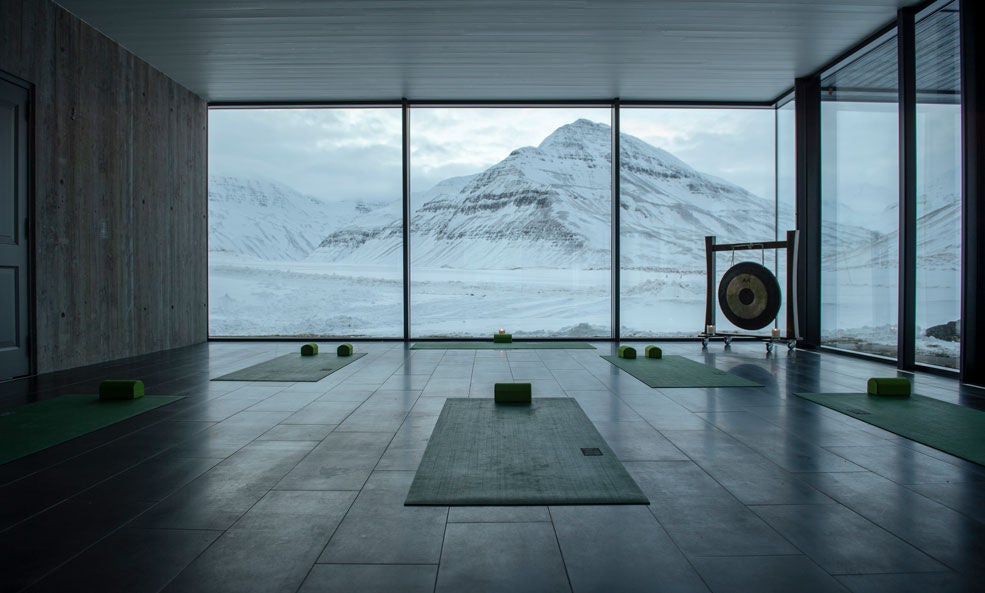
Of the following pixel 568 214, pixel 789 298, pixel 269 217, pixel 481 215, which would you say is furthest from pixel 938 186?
pixel 269 217

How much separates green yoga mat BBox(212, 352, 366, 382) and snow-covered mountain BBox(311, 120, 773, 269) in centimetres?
205

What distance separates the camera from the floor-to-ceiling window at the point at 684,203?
6844mm

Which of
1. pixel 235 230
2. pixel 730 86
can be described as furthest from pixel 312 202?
pixel 730 86

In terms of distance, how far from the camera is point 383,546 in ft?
4.79

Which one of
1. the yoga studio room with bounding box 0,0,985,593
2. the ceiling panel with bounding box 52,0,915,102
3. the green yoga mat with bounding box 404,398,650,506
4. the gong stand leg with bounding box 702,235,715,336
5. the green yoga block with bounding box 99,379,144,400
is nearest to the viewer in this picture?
the yoga studio room with bounding box 0,0,985,593

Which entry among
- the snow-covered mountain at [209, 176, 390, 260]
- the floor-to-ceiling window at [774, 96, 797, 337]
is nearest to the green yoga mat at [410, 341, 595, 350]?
the snow-covered mountain at [209, 176, 390, 260]

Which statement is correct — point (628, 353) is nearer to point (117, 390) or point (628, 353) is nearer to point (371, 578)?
point (117, 390)

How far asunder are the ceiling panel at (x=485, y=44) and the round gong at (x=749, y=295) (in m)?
2.04

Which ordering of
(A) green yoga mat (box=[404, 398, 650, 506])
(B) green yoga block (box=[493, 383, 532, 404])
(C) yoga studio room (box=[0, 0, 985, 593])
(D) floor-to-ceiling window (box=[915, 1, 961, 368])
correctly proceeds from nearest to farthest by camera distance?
(C) yoga studio room (box=[0, 0, 985, 593]) → (A) green yoga mat (box=[404, 398, 650, 506]) → (B) green yoga block (box=[493, 383, 532, 404]) → (D) floor-to-ceiling window (box=[915, 1, 961, 368])

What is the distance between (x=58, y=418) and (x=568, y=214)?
→ 19.1ft

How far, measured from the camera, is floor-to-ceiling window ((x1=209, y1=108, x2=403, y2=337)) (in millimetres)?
6914

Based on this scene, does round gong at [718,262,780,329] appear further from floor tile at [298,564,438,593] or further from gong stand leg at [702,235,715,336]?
floor tile at [298,564,438,593]

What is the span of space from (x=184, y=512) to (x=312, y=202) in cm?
639

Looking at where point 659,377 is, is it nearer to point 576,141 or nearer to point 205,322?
point 576,141
